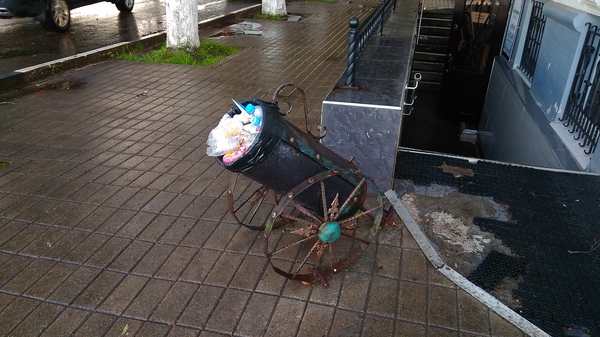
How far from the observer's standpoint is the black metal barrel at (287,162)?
2809 millimetres

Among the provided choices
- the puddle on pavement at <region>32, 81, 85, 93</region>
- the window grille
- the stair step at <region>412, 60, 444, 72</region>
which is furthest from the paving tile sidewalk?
the stair step at <region>412, 60, 444, 72</region>

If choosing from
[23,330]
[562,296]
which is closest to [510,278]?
[562,296]

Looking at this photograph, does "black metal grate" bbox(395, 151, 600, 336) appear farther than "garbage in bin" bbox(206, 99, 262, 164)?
Yes

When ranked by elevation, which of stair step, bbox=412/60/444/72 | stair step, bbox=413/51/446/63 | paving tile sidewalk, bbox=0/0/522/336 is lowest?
stair step, bbox=412/60/444/72

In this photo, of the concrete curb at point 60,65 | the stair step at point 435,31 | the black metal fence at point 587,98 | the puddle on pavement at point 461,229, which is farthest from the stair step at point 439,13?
the puddle on pavement at point 461,229

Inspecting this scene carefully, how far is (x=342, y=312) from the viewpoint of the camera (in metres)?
2.90

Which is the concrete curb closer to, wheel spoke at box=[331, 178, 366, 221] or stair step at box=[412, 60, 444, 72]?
wheel spoke at box=[331, 178, 366, 221]

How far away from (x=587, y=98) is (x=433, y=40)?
27.0 ft

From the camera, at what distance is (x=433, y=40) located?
12.7 m

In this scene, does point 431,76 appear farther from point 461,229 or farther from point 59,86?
point 461,229

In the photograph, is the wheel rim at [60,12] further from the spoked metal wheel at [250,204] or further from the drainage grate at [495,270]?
the drainage grate at [495,270]

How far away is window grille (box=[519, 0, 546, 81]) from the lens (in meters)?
7.26

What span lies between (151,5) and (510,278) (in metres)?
16.2

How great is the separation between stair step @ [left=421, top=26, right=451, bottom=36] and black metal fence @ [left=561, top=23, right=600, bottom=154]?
25.3ft
